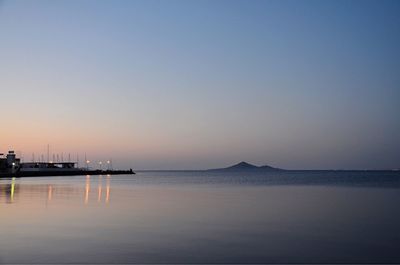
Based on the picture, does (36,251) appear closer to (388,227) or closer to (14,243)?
(14,243)

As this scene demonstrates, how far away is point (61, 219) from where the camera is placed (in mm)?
19172

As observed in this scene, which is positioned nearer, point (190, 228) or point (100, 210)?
point (190, 228)

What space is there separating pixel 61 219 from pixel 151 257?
28.4 feet

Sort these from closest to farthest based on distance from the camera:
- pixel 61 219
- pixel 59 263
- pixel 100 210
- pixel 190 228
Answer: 1. pixel 59 263
2. pixel 190 228
3. pixel 61 219
4. pixel 100 210

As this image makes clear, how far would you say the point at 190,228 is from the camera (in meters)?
17.2

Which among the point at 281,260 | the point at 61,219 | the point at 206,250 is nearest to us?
the point at 281,260

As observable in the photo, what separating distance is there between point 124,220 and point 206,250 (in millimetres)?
7331

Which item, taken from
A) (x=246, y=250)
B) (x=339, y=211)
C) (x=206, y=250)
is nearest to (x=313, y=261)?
(x=246, y=250)

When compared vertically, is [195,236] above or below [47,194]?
below

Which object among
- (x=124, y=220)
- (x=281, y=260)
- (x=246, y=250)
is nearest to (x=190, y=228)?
(x=124, y=220)

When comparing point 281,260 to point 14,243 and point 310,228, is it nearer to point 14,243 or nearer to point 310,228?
point 310,228

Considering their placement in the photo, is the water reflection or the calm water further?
Result: the water reflection

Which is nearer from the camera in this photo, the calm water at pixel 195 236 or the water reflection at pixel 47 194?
the calm water at pixel 195 236

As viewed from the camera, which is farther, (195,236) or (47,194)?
(47,194)
